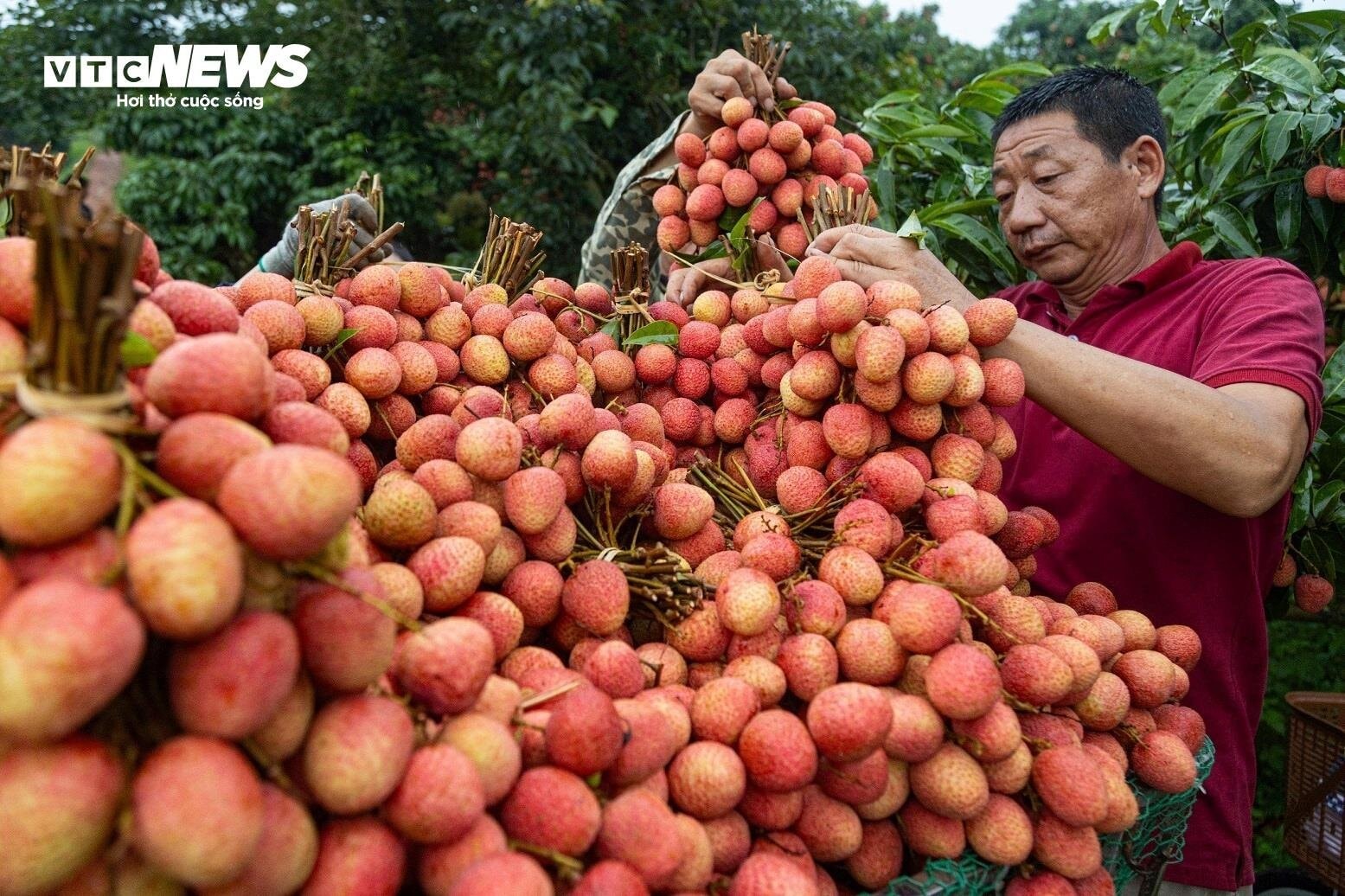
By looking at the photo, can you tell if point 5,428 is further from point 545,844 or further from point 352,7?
point 352,7

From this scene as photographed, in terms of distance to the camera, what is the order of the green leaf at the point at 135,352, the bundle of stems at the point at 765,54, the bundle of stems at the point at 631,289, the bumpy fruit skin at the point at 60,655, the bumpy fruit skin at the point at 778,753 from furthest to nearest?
the bundle of stems at the point at 765,54, the bundle of stems at the point at 631,289, the bumpy fruit skin at the point at 778,753, the green leaf at the point at 135,352, the bumpy fruit skin at the point at 60,655

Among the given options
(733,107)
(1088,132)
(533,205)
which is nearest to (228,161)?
(533,205)

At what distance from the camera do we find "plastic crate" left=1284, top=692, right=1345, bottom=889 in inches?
93.4

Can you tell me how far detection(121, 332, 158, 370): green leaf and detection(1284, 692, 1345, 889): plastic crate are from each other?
2957 mm

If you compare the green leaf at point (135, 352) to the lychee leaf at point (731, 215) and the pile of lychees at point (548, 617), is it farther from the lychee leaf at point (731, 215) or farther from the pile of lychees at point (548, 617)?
the lychee leaf at point (731, 215)

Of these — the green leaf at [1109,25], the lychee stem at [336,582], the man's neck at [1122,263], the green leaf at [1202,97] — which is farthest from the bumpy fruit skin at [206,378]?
the green leaf at [1109,25]

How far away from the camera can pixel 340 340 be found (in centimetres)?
140

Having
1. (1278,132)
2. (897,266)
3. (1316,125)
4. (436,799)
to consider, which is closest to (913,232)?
(897,266)

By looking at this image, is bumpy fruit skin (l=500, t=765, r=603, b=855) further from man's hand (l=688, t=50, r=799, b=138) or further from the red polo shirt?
man's hand (l=688, t=50, r=799, b=138)

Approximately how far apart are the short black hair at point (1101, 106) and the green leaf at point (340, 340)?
1.83 metres

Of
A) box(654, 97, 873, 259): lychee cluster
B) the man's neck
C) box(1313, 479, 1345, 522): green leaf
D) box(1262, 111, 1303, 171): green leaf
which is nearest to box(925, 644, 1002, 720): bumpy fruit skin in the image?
box(654, 97, 873, 259): lychee cluster

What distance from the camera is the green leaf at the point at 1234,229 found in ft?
9.27

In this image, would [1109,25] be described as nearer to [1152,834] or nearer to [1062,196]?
[1062,196]

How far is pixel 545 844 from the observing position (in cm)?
84
